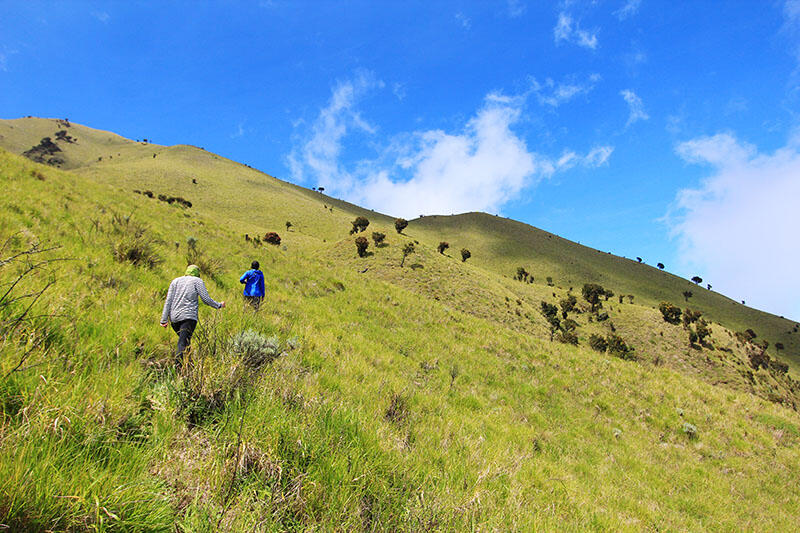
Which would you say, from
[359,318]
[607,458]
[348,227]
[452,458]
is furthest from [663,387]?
[348,227]

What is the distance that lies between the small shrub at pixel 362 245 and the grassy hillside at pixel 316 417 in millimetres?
24776

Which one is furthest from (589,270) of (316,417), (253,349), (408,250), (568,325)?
(316,417)

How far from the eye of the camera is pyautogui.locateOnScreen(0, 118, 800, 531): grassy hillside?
82.6 inches

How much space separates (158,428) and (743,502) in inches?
523

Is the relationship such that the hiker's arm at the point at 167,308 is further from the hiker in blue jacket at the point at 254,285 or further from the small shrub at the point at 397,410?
the hiker in blue jacket at the point at 254,285

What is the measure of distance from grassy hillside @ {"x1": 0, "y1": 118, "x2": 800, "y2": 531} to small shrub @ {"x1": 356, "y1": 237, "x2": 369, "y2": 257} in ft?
81.3

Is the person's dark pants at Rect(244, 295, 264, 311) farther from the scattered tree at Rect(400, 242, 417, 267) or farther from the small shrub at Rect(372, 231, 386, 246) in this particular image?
the small shrub at Rect(372, 231, 386, 246)

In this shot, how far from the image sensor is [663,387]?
13938 mm

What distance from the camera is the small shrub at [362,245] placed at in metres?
43.3

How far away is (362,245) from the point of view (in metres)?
43.9

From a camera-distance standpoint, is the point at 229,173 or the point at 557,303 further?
the point at 229,173

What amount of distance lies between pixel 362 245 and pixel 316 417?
41.0m

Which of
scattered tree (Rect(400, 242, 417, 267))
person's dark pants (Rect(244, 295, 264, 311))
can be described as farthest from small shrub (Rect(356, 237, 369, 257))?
person's dark pants (Rect(244, 295, 264, 311))

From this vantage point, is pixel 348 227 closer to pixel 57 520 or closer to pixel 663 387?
pixel 663 387
